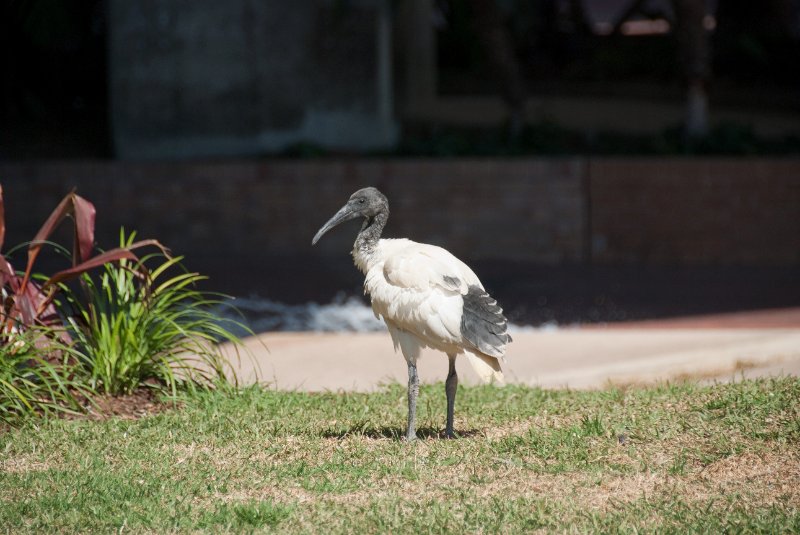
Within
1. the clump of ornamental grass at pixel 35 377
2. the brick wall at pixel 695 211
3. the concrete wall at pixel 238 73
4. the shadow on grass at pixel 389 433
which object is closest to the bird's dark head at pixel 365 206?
the shadow on grass at pixel 389 433

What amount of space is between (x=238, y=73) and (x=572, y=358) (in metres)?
7.27

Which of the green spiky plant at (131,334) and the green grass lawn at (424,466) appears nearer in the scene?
the green grass lawn at (424,466)

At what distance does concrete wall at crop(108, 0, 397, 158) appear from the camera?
14344 millimetres

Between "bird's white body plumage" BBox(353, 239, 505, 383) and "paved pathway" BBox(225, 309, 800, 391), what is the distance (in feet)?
5.86

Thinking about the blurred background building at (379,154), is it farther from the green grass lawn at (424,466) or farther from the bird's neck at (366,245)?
the bird's neck at (366,245)

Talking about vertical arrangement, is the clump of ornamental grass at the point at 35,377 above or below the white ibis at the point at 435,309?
below

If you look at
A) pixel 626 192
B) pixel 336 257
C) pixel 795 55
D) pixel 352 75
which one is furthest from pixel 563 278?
pixel 795 55

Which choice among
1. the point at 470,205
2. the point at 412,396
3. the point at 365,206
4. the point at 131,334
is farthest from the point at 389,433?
the point at 470,205

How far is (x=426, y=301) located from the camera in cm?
585

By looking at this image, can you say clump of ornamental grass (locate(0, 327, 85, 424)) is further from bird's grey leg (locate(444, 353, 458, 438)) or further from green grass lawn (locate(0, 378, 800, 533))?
bird's grey leg (locate(444, 353, 458, 438))

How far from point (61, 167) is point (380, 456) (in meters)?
8.68

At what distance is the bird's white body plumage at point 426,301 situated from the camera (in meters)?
5.82

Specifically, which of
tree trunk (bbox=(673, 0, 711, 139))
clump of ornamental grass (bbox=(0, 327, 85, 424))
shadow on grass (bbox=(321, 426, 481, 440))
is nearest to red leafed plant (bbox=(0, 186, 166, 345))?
clump of ornamental grass (bbox=(0, 327, 85, 424))

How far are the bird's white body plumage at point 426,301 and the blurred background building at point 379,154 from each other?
4.56 m
